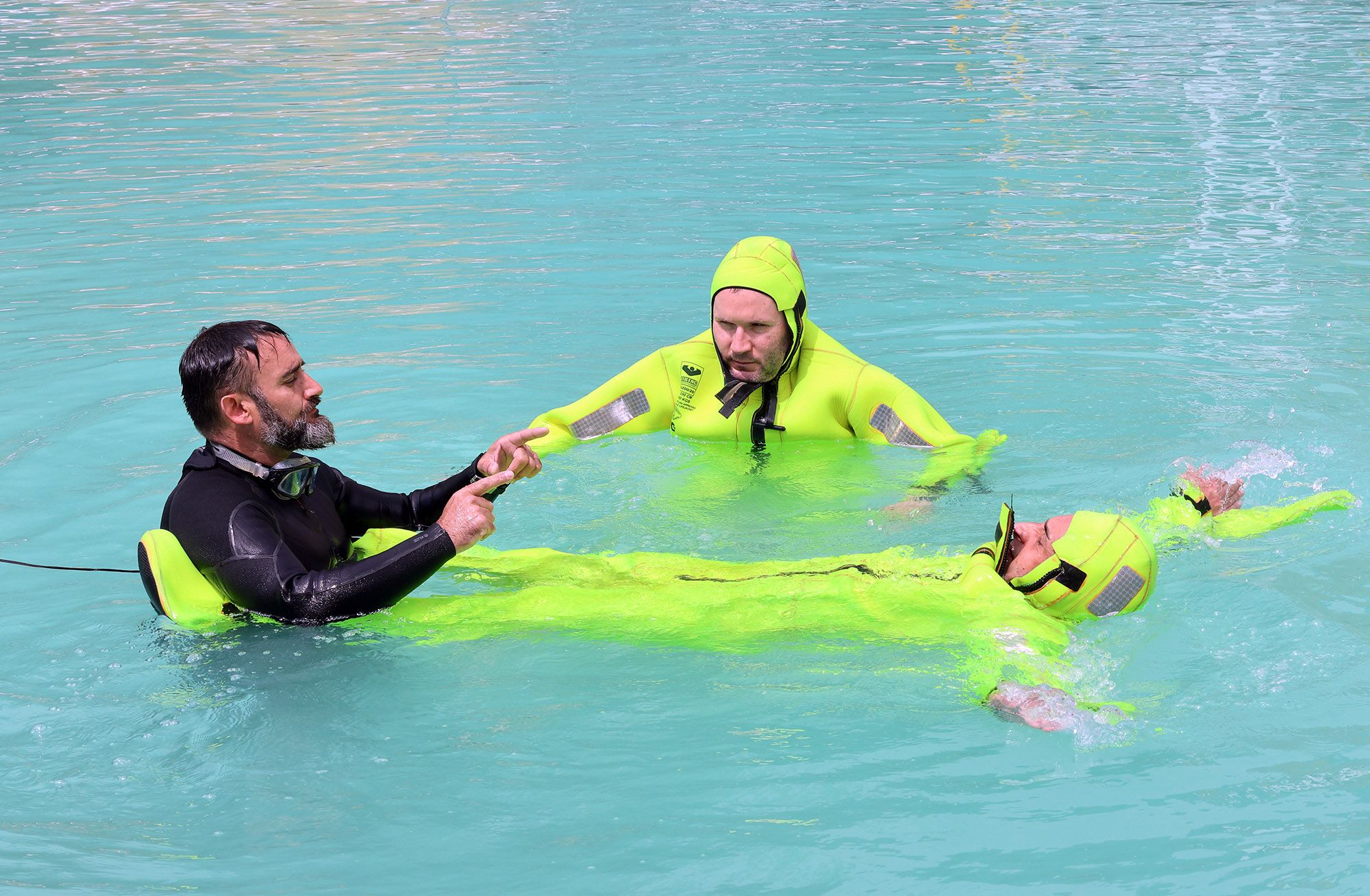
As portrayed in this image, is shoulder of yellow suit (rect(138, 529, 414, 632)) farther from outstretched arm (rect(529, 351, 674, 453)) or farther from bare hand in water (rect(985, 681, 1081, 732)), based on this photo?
bare hand in water (rect(985, 681, 1081, 732))

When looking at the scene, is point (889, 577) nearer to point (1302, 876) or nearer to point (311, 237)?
point (1302, 876)

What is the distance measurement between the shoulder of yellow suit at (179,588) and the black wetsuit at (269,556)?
51 mm

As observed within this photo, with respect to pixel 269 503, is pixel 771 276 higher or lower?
higher

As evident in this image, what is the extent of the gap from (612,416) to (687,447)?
37 centimetres

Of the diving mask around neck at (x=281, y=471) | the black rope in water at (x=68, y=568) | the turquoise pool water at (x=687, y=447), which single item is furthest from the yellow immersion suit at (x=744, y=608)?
the black rope in water at (x=68, y=568)

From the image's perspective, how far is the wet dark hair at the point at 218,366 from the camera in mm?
4109

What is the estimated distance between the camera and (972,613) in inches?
161

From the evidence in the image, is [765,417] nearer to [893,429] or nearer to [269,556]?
[893,429]

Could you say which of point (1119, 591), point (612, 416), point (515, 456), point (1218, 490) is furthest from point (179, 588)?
point (1218, 490)

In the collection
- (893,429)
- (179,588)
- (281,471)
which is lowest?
(893,429)

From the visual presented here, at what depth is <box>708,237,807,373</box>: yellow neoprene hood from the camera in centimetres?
579

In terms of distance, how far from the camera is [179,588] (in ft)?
13.6

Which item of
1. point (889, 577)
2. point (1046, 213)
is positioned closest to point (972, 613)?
point (889, 577)

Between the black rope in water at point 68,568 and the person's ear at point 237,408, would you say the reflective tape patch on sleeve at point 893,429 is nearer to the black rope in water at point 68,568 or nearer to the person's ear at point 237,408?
the person's ear at point 237,408
